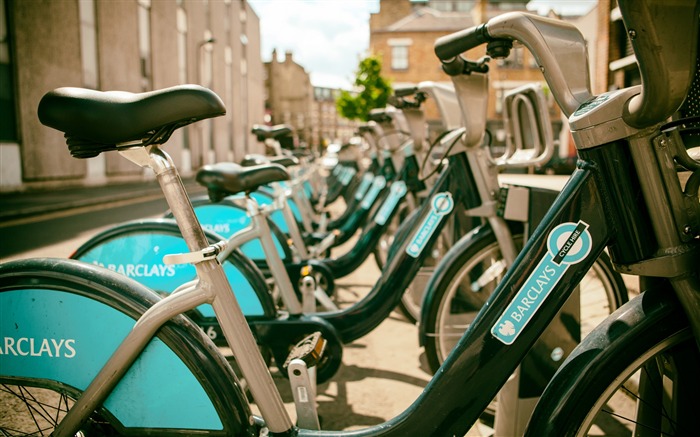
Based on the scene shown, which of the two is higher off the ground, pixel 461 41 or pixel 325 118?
pixel 325 118

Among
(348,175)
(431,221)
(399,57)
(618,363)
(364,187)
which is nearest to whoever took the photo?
(618,363)

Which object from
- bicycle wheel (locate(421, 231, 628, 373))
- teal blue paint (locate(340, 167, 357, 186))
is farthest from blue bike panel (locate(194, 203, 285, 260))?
teal blue paint (locate(340, 167, 357, 186))

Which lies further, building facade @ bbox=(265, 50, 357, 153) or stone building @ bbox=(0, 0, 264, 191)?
building facade @ bbox=(265, 50, 357, 153)

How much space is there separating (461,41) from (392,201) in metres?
2.58

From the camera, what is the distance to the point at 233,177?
2.64 metres

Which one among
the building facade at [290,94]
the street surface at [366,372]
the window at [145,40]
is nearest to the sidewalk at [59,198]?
the street surface at [366,372]

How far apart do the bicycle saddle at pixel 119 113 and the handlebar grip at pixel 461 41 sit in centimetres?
79

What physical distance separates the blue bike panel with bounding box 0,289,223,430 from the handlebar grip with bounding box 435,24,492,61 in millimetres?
1226

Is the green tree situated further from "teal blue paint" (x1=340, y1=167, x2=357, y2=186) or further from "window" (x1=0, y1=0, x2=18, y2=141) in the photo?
"window" (x1=0, y1=0, x2=18, y2=141)

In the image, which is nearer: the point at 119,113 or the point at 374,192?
the point at 119,113

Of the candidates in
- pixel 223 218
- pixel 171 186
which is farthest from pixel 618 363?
pixel 223 218

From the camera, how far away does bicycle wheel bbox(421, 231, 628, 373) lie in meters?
2.23

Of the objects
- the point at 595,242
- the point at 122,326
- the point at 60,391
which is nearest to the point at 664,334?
the point at 595,242

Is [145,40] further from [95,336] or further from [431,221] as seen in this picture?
[95,336]
